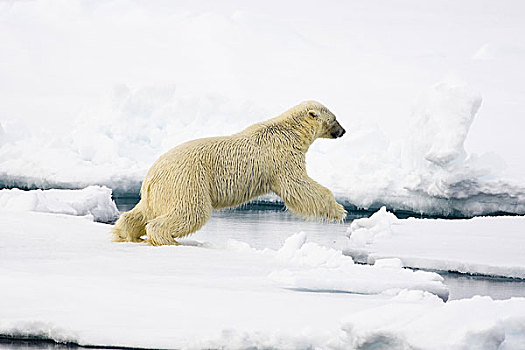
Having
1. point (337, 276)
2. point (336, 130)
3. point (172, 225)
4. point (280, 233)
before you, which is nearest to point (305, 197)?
point (336, 130)

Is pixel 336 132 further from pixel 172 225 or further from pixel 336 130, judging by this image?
pixel 172 225

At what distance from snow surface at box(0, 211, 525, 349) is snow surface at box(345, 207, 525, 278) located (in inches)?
121

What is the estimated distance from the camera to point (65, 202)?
14.0 m

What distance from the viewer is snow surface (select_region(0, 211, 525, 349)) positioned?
396 centimetres

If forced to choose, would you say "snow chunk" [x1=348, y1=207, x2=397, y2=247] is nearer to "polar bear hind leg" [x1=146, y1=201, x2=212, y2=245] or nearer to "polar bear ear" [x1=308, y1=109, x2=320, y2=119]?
"polar bear ear" [x1=308, y1=109, x2=320, y2=119]

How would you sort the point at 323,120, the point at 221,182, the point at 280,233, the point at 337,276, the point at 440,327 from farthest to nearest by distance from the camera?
the point at 280,233
the point at 323,120
the point at 221,182
the point at 337,276
the point at 440,327

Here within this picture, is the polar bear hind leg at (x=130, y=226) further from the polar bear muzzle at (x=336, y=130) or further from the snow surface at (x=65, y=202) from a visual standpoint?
the snow surface at (x=65, y=202)

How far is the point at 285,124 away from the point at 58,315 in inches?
142

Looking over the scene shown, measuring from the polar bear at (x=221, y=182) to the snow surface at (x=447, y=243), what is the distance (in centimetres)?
227

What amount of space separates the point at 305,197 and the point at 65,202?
26.3ft

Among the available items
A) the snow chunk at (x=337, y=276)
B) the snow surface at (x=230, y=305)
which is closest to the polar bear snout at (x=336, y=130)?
the snow chunk at (x=337, y=276)

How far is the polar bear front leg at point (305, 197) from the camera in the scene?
7.05 m

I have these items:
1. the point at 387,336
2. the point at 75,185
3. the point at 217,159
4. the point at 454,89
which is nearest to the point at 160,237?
the point at 217,159

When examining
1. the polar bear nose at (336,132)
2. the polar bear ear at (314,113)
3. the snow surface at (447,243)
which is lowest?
the snow surface at (447,243)
